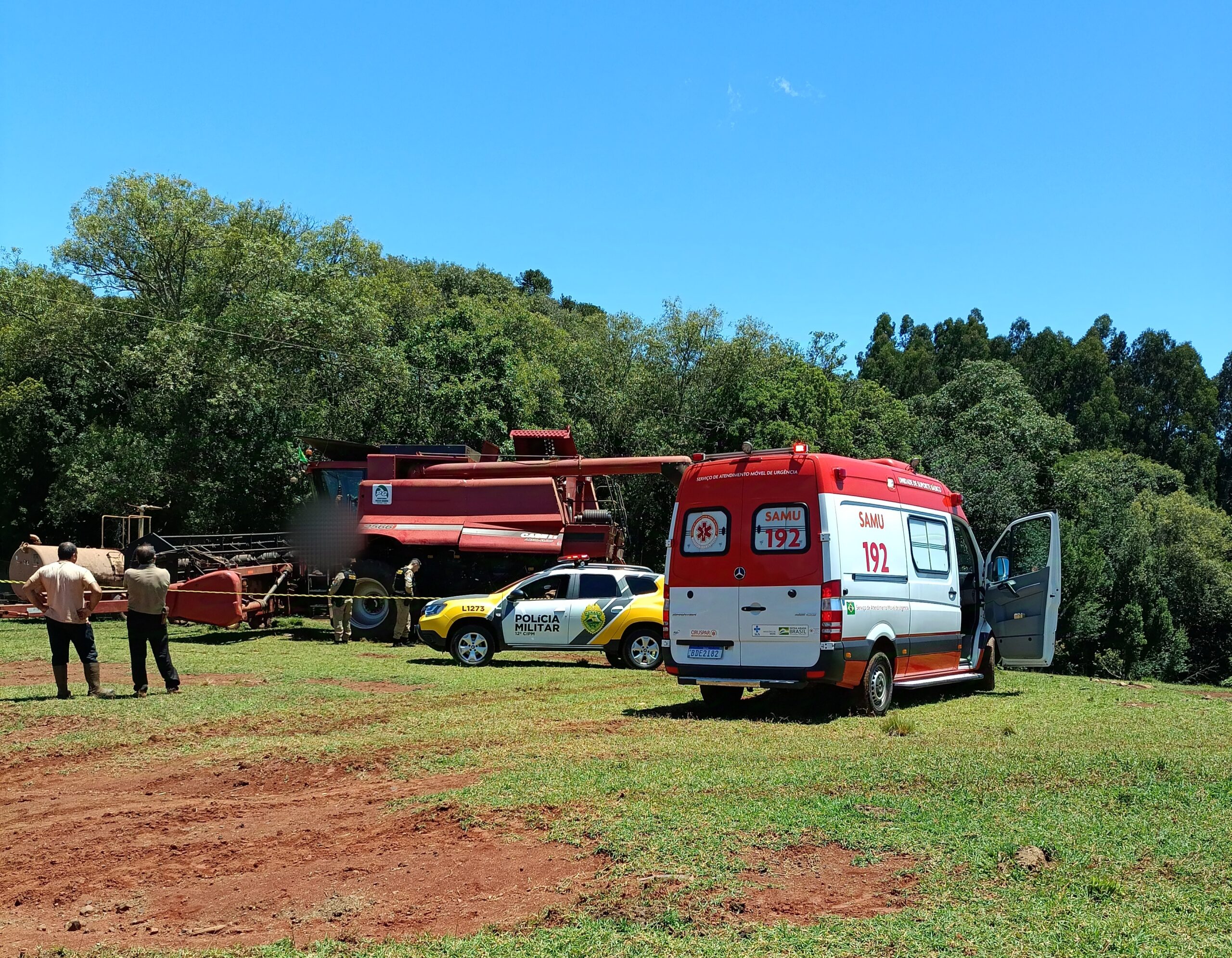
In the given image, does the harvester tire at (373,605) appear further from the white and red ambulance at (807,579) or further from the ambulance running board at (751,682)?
the ambulance running board at (751,682)

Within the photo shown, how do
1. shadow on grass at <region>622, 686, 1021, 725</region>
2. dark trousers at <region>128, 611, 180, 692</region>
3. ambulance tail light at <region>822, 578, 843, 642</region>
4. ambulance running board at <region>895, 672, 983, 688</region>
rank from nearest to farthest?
ambulance tail light at <region>822, 578, 843, 642</region> < shadow on grass at <region>622, 686, 1021, 725</region> < ambulance running board at <region>895, 672, 983, 688</region> < dark trousers at <region>128, 611, 180, 692</region>

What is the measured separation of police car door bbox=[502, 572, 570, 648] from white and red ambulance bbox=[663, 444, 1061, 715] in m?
4.54

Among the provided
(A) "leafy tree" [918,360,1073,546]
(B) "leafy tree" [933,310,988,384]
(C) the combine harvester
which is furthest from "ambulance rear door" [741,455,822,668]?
(B) "leafy tree" [933,310,988,384]

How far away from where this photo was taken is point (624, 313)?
43.8m

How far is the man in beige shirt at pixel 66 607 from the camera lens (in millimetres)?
11594

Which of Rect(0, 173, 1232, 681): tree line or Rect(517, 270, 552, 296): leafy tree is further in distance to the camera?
Rect(517, 270, 552, 296): leafy tree

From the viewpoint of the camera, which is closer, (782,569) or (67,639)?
(782,569)

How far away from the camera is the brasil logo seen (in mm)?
15664

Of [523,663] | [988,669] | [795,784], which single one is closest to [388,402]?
[523,663]

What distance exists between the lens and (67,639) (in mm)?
11789

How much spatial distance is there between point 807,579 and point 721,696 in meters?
1.89

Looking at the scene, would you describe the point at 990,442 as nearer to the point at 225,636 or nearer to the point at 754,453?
the point at 225,636

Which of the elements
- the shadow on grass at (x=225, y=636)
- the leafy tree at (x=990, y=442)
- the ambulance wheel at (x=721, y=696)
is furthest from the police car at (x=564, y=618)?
the leafy tree at (x=990, y=442)

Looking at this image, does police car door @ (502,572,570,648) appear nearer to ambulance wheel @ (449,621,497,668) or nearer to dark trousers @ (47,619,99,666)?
ambulance wheel @ (449,621,497,668)
